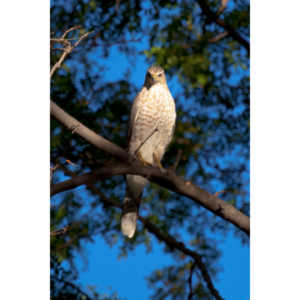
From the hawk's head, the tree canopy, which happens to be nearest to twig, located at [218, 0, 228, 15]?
the tree canopy

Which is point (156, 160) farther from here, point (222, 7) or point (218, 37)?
point (222, 7)

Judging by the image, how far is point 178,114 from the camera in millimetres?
2375

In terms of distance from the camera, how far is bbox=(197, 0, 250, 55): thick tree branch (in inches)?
88.7

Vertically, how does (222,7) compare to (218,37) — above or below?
above

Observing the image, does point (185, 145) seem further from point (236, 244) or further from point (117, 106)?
point (236, 244)

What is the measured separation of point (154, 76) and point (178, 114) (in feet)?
0.70

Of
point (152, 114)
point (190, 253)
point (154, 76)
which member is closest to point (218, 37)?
point (154, 76)

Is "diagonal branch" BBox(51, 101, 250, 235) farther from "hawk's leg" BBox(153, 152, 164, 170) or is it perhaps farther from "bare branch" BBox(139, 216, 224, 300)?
"hawk's leg" BBox(153, 152, 164, 170)

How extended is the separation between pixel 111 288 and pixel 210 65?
3.45 feet

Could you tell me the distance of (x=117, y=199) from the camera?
2400 millimetres

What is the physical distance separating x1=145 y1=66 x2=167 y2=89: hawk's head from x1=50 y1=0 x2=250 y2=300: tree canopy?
0.11 ft

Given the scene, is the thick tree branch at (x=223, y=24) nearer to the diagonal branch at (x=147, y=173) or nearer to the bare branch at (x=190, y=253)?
the diagonal branch at (x=147, y=173)

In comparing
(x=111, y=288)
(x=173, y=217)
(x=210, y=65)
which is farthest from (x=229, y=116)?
(x=111, y=288)
